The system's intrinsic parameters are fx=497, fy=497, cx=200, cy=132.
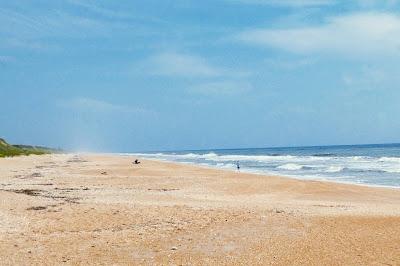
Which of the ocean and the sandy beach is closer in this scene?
the sandy beach

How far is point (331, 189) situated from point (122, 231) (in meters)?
16.3

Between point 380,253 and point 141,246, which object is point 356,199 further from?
point 141,246

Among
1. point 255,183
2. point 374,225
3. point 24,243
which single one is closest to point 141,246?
point 24,243

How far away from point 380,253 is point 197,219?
19.0 ft

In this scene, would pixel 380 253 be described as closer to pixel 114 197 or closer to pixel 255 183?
pixel 114 197

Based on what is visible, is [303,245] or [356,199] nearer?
[303,245]

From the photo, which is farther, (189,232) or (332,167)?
(332,167)

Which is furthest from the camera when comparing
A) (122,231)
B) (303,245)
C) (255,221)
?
(255,221)

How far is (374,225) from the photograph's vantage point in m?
13.7

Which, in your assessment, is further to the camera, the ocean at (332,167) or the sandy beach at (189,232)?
the ocean at (332,167)

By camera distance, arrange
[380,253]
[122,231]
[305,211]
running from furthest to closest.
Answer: [305,211]
[122,231]
[380,253]

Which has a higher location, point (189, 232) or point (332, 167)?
point (332, 167)

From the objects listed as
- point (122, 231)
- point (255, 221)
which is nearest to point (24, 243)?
point (122, 231)

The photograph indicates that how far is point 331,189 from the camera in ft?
87.4
